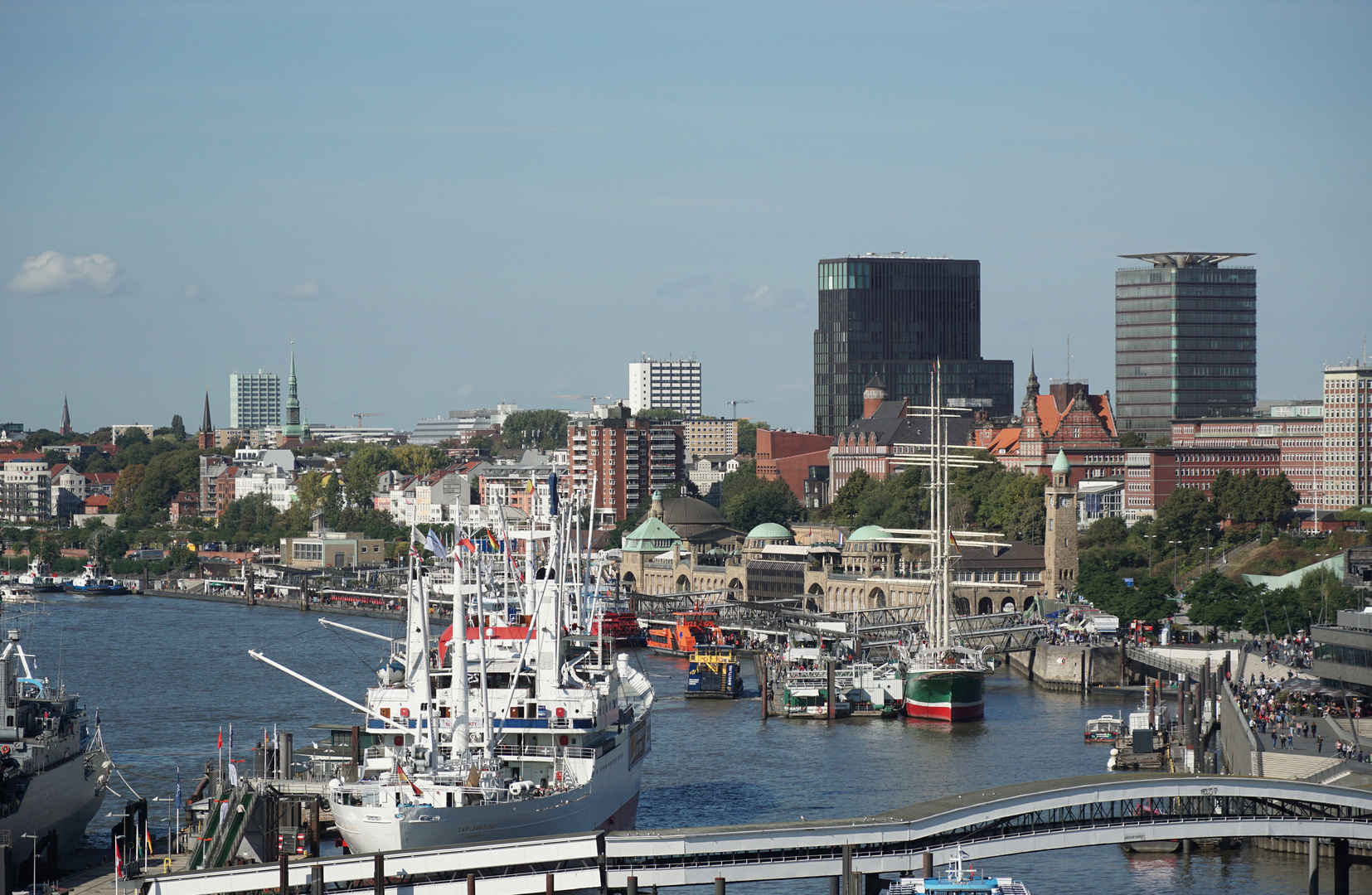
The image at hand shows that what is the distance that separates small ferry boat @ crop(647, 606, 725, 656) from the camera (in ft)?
346

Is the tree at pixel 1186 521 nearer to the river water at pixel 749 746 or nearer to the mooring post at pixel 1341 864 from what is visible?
the river water at pixel 749 746

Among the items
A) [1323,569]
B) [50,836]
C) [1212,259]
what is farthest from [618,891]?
[1212,259]

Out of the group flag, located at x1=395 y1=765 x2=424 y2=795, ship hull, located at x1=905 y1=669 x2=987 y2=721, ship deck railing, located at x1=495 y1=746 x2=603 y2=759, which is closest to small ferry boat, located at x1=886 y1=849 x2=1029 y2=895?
flag, located at x1=395 y1=765 x2=424 y2=795

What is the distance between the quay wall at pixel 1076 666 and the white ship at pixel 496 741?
34607mm

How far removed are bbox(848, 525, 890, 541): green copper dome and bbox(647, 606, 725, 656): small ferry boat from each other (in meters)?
13.5

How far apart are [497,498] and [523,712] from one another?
10114 millimetres

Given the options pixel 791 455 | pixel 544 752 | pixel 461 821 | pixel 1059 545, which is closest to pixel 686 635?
pixel 1059 545

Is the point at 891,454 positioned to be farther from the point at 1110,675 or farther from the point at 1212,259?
the point at 1110,675

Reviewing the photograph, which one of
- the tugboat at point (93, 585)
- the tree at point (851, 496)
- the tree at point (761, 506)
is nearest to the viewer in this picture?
the tree at point (851, 496)

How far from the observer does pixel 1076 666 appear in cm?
8544

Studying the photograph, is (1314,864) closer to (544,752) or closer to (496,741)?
(544,752)

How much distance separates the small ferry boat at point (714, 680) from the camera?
82.6m

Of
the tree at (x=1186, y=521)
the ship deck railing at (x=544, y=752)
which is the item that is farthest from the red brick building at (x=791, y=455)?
the ship deck railing at (x=544, y=752)

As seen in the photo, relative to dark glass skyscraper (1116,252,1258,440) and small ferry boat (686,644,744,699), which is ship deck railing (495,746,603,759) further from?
dark glass skyscraper (1116,252,1258,440)
